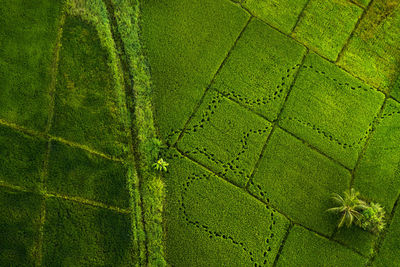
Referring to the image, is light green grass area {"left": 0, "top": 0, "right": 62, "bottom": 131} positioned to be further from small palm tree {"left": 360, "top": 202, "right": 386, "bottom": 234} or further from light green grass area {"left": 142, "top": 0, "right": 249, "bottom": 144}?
small palm tree {"left": 360, "top": 202, "right": 386, "bottom": 234}

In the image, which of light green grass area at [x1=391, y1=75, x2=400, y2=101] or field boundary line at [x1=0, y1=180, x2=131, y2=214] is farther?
light green grass area at [x1=391, y1=75, x2=400, y2=101]

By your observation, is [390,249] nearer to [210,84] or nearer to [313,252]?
[313,252]

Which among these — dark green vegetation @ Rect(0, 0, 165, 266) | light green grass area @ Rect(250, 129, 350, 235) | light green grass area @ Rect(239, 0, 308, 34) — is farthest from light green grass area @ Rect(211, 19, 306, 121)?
dark green vegetation @ Rect(0, 0, 165, 266)

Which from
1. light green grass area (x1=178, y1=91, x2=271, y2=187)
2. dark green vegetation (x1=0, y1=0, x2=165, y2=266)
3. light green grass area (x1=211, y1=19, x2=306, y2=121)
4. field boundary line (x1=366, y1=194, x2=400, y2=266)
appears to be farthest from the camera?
light green grass area (x1=211, y1=19, x2=306, y2=121)

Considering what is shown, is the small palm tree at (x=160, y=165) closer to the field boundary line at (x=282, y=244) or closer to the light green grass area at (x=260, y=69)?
the light green grass area at (x=260, y=69)

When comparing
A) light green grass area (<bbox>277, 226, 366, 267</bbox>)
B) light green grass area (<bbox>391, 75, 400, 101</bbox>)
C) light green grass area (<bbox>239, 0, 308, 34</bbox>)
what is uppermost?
light green grass area (<bbox>239, 0, 308, 34</bbox>)

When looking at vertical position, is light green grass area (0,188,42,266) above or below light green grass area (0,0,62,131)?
below

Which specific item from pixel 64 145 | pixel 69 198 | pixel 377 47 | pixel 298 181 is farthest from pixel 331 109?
pixel 69 198

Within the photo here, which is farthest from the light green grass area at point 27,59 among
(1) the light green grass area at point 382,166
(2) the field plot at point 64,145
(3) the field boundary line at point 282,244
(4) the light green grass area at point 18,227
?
(1) the light green grass area at point 382,166
